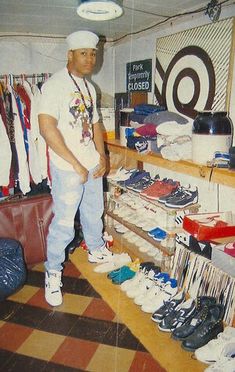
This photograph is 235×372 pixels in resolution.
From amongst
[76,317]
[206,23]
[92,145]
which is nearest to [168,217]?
[92,145]

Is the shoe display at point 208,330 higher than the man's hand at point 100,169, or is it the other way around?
the man's hand at point 100,169

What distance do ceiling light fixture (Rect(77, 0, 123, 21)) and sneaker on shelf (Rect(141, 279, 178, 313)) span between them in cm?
203

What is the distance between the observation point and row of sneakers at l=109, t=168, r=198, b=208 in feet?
8.25

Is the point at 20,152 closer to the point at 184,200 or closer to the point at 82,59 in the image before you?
the point at 82,59

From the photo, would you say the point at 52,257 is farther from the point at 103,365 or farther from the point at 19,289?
the point at 103,365

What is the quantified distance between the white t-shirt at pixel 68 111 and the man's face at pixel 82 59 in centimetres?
9

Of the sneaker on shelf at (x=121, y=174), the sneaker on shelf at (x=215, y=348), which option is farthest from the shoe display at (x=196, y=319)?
the sneaker on shelf at (x=121, y=174)

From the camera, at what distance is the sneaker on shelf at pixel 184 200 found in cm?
246

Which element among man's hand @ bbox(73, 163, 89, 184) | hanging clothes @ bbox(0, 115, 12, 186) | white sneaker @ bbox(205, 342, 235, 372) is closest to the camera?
white sneaker @ bbox(205, 342, 235, 372)

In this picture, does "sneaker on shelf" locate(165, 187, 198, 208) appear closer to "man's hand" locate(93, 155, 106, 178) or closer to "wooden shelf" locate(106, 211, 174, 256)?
"wooden shelf" locate(106, 211, 174, 256)

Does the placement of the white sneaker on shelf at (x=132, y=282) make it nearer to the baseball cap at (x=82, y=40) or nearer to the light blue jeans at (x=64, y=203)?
the light blue jeans at (x=64, y=203)

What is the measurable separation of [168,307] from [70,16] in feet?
8.16

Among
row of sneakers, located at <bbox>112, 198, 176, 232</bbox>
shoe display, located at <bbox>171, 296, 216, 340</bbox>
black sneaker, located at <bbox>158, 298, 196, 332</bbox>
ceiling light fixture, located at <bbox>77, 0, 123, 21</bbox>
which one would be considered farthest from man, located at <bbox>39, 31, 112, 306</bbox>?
shoe display, located at <bbox>171, 296, 216, 340</bbox>

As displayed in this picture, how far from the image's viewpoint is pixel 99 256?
2.96 meters
